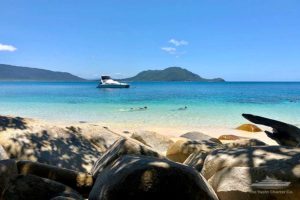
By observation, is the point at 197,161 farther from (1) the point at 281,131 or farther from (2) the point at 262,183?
(1) the point at 281,131

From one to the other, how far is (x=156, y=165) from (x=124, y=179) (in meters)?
0.39

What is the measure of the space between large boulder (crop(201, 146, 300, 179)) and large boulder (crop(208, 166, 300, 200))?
122mm

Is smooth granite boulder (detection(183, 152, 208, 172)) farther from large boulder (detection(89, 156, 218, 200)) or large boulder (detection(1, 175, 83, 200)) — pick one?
large boulder (detection(1, 175, 83, 200))

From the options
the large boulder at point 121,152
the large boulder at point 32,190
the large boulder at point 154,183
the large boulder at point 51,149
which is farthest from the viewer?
the large boulder at point 51,149

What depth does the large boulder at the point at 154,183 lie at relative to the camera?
12.4 ft

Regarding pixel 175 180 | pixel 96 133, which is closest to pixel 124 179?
pixel 175 180

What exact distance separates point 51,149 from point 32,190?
309cm

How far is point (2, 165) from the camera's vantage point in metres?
4.95

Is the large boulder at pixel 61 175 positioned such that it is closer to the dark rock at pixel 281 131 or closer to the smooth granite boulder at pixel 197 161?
the smooth granite boulder at pixel 197 161

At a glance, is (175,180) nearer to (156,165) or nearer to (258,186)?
A: (156,165)

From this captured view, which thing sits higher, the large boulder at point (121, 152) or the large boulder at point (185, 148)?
the large boulder at point (121, 152)

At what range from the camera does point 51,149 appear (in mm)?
7379

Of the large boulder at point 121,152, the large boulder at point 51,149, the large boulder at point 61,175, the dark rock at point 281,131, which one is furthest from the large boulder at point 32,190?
the dark rock at point 281,131

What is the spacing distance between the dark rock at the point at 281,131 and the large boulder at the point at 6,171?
4493 mm
